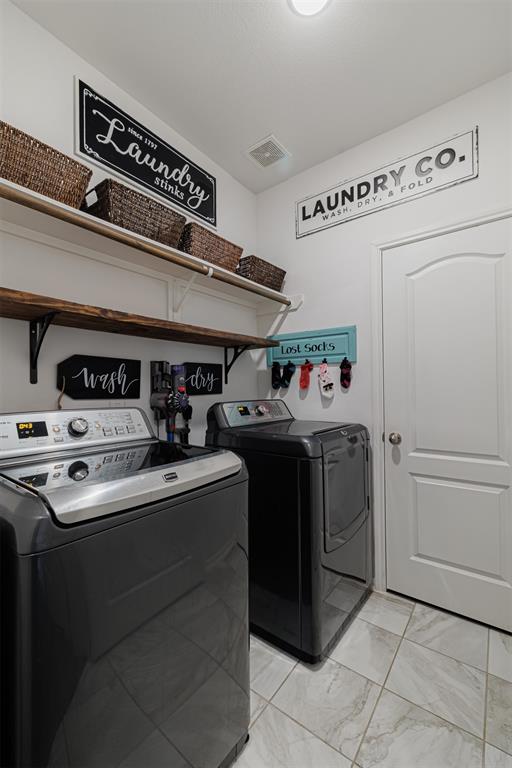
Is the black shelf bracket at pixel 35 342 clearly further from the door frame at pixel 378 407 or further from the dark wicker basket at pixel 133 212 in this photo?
the door frame at pixel 378 407

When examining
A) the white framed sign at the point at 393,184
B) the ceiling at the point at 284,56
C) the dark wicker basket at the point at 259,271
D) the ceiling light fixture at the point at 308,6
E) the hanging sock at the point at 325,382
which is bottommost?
the hanging sock at the point at 325,382

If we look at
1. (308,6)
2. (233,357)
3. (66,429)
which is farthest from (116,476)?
(308,6)

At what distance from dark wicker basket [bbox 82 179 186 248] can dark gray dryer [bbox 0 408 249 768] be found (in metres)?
0.93

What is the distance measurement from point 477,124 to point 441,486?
1.99 metres

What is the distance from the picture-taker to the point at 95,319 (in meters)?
1.45

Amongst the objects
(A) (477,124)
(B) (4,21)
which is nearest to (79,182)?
(B) (4,21)

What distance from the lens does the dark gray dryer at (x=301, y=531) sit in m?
1.56

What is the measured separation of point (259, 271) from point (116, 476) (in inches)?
70.3

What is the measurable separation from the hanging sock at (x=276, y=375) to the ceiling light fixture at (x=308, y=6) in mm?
1830

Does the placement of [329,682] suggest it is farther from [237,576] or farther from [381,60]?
[381,60]

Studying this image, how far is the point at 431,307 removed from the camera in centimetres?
199

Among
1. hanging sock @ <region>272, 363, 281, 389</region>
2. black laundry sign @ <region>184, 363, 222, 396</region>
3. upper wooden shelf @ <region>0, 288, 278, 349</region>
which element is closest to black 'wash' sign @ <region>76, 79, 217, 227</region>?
upper wooden shelf @ <region>0, 288, 278, 349</region>

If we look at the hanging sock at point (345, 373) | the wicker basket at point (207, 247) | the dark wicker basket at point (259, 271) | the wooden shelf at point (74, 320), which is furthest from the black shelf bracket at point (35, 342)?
the hanging sock at point (345, 373)

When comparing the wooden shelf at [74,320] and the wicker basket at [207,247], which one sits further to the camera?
the wicker basket at [207,247]
